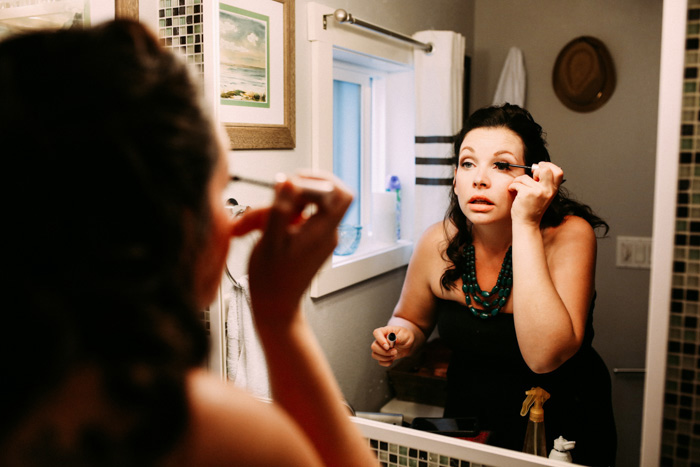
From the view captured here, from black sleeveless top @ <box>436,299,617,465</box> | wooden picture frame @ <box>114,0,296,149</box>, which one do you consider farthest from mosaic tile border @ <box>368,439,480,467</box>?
wooden picture frame @ <box>114,0,296,149</box>

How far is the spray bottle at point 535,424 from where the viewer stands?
89cm

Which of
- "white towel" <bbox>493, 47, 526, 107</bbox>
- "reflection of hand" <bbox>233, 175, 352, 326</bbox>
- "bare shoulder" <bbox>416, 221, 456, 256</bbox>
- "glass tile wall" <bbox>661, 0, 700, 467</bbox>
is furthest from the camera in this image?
"bare shoulder" <bbox>416, 221, 456, 256</bbox>

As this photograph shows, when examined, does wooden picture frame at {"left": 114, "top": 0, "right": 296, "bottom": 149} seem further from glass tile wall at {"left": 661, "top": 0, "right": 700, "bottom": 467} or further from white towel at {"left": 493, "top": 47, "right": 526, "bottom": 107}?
glass tile wall at {"left": 661, "top": 0, "right": 700, "bottom": 467}

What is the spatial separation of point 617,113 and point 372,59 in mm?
452

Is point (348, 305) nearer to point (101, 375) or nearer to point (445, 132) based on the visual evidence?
point (445, 132)

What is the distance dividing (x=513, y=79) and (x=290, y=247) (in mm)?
605

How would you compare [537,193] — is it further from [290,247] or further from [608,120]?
[290,247]

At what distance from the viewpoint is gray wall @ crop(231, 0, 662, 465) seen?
2.73ft

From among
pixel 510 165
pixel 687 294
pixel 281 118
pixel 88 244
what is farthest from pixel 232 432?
pixel 281 118

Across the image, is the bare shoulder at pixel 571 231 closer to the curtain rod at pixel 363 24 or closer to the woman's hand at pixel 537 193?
the woman's hand at pixel 537 193

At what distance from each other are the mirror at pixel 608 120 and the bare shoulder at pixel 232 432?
541 mm

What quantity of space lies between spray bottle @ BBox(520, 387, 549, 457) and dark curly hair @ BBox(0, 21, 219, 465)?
681 mm

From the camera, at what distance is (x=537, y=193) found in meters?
0.89

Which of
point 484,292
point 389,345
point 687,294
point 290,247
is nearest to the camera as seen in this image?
point 290,247
